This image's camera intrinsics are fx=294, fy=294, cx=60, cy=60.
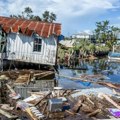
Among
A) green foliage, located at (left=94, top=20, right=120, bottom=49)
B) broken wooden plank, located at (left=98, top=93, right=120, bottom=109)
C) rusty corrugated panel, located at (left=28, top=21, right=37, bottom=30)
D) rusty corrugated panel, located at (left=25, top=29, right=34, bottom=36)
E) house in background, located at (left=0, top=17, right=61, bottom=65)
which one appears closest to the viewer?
broken wooden plank, located at (left=98, top=93, right=120, bottom=109)

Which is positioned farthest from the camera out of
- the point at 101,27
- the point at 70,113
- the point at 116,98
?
the point at 101,27

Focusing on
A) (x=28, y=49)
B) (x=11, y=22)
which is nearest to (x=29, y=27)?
(x=11, y=22)

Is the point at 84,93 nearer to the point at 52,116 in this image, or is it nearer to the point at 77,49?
the point at 52,116

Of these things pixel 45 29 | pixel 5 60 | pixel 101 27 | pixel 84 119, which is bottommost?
pixel 84 119

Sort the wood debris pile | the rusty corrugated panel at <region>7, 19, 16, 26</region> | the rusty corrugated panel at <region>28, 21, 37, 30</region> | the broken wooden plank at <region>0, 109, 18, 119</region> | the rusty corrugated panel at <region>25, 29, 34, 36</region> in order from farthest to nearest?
1. the rusty corrugated panel at <region>7, 19, 16, 26</region>
2. the rusty corrugated panel at <region>28, 21, 37, 30</region>
3. the rusty corrugated panel at <region>25, 29, 34, 36</region>
4. the wood debris pile
5. the broken wooden plank at <region>0, 109, 18, 119</region>

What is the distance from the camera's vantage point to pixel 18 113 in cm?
1459

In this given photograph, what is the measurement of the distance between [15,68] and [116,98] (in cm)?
1263

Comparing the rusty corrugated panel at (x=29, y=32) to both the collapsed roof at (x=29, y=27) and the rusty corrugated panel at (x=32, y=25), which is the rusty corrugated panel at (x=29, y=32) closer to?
the collapsed roof at (x=29, y=27)

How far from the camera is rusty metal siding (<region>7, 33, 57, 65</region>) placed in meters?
29.3

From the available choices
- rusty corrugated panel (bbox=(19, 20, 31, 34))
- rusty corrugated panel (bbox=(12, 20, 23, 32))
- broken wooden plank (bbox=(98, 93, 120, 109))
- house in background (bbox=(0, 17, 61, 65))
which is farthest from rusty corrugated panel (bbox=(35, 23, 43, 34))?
broken wooden plank (bbox=(98, 93, 120, 109))

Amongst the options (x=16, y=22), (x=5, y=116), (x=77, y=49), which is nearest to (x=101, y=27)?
(x=77, y=49)

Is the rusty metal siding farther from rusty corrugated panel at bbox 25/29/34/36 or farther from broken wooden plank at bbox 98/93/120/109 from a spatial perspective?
broken wooden plank at bbox 98/93/120/109

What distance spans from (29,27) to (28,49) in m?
2.41

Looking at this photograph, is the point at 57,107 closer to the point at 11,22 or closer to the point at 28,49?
the point at 28,49
